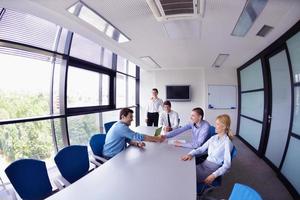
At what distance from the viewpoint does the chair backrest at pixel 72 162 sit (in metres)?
1.93

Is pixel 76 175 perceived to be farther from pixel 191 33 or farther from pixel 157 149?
pixel 191 33

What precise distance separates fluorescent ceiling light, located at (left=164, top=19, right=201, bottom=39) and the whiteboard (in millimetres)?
4054

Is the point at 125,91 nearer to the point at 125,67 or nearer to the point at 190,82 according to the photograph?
the point at 125,67

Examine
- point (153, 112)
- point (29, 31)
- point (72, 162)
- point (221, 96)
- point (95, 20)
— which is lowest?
point (72, 162)

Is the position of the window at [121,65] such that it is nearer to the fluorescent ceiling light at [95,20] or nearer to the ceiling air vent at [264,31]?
the fluorescent ceiling light at [95,20]

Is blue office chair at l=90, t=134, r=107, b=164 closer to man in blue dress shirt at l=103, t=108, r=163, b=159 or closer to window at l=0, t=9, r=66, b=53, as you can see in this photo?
man in blue dress shirt at l=103, t=108, r=163, b=159

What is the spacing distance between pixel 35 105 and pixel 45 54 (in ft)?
2.77

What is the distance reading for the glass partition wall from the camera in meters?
2.72

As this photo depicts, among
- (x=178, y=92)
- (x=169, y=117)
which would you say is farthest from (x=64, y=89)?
(x=178, y=92)

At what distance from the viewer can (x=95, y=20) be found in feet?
8.21

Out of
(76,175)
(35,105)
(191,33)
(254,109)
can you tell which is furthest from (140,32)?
(254,109)

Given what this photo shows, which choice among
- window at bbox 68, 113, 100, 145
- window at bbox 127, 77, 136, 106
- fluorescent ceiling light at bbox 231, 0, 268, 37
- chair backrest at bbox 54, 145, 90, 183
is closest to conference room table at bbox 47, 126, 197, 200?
chair backrest at bbox 54, 145, 90, 183

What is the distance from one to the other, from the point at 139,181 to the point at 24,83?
242cm

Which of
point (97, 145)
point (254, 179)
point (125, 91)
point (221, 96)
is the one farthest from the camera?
point (221, 96)
